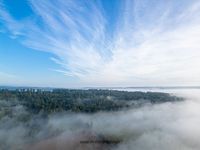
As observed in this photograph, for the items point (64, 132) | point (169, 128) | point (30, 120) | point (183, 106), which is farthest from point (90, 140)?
point (183, 106)

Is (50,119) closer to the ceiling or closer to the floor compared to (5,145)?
closer to the ceiling

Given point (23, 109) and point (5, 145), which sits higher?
point (23, 109)

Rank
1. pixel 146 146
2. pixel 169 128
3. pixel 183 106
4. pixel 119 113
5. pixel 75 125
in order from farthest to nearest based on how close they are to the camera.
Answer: pixel 183 106 < pixel 119 113 < pixel 169 128 < pixel 75 125 < pixel 146 146

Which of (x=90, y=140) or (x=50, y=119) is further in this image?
(x=50, y=119)

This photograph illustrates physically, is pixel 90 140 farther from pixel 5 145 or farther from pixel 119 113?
pixel 119 113

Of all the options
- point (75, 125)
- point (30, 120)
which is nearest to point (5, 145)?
point (30, 120)

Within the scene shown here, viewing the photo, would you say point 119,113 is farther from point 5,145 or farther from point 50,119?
point 5,145

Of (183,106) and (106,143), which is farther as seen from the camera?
(183,106)

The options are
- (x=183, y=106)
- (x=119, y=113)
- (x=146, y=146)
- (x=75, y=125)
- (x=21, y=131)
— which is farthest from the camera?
(x=183, y=106)

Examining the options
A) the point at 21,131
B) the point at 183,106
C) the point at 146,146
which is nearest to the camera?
the point at 146,146
